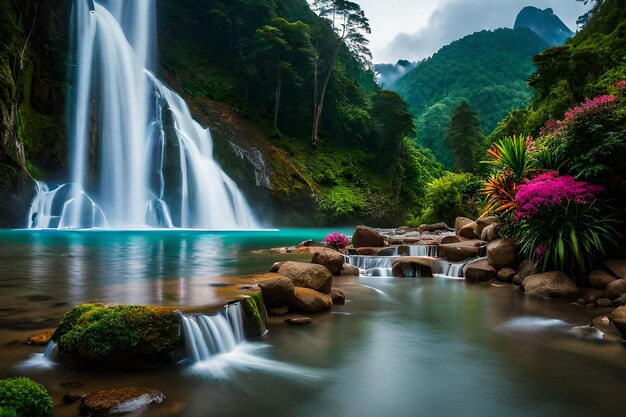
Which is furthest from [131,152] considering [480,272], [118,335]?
[118,335]

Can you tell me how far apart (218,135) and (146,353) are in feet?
106

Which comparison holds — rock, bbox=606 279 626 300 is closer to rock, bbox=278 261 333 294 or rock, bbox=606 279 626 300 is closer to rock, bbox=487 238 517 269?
rock, bbox=487 238 517 269

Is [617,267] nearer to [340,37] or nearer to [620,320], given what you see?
[620,320]

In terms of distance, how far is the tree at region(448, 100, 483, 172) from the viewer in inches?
1862

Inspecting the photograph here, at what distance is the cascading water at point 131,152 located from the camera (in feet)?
97.2

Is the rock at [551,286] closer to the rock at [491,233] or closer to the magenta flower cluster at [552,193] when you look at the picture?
the magenta flower cluster at [552,193]

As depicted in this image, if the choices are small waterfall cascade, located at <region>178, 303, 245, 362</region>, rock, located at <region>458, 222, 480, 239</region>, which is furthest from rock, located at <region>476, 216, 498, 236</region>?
small waterfall cascade, located at <region>178, 303, 245, 362</region>

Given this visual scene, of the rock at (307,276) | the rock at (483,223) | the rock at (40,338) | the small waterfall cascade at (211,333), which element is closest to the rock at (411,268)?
the rock at (483,223)

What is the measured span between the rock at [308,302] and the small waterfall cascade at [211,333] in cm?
183

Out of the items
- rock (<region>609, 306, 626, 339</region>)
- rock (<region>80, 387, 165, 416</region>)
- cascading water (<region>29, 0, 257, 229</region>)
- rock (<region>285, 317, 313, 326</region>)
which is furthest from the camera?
cascading water (<region>29, 0, 257, 229</region>)

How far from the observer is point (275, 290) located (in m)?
7.82

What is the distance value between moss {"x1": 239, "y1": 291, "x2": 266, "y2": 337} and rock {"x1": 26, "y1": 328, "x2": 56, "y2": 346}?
2459mm

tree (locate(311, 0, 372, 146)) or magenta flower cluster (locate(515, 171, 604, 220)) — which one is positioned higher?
tree (locate(311, 0, 372, 146))

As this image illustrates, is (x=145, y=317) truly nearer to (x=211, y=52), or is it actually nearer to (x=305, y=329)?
(x=305, y=329)
